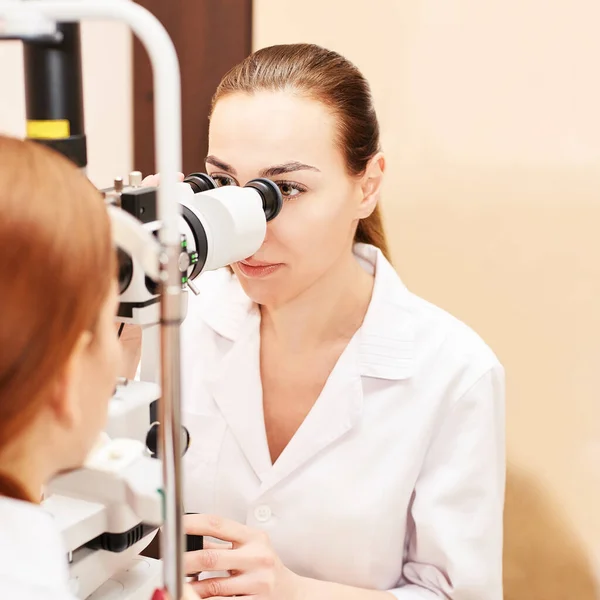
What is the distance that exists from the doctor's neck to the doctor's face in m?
0.07

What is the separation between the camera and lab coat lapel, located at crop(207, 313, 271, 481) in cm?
117

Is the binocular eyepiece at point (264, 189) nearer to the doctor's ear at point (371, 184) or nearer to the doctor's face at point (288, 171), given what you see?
the doctor's face at point (288, 171)

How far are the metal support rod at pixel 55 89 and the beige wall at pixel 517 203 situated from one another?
0.97 m

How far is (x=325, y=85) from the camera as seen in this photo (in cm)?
112

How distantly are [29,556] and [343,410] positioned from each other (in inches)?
26.3

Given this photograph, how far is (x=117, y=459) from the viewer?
687 millimetres

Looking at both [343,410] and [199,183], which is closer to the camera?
[199,183]

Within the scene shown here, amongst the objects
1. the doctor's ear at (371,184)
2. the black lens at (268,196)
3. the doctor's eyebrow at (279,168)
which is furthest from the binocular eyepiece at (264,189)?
the doctor's ear at (371,184)

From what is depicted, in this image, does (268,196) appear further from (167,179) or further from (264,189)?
(167,179)

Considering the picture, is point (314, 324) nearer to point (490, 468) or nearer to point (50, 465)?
point (490, 468)

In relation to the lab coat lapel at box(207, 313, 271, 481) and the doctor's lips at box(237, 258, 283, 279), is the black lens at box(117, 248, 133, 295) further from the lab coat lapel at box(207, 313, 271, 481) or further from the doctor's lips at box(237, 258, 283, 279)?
the lab coat lapel at box(207, 313, 271, 481)

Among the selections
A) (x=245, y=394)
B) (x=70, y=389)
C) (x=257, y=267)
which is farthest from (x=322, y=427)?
(x=70, y=389)

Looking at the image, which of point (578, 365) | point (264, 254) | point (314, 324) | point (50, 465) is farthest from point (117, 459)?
point (578, 365)

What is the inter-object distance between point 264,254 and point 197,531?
39cm
